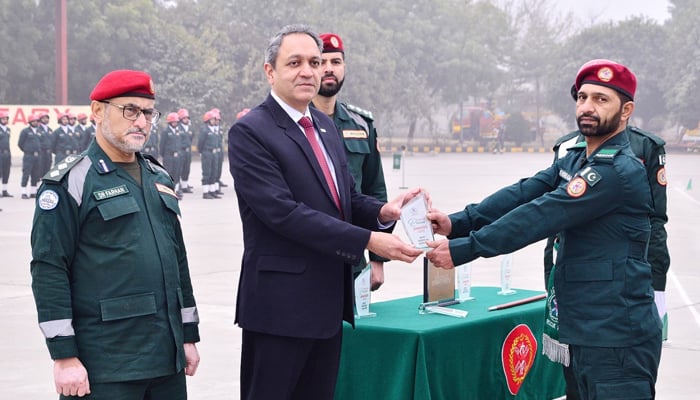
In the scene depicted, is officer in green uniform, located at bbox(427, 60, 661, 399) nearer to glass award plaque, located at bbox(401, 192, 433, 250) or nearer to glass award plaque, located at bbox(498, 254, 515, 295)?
glass award plaque, located at bbox(401, 192, 433, 250)

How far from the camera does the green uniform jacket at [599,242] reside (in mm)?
3490

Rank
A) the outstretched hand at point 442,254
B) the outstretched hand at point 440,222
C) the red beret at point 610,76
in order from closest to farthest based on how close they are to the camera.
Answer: the red beret at point 610,76, the outstretched hand at point 442,254, the outstretched hand at point 440,222

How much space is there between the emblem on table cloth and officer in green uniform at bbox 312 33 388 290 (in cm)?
70

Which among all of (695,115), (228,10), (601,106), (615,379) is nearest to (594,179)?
(601,106)

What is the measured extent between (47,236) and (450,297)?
7.59 ft

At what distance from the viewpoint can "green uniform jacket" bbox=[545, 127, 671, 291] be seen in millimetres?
4688

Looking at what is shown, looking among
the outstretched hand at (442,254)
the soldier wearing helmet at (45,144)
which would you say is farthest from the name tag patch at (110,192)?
the soldier wearing helmet at (45,144)

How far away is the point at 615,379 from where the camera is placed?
3492 mm

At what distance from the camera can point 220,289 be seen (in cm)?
931

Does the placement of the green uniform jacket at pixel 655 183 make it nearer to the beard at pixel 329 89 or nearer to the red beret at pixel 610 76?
the red beret at pixel 610 76

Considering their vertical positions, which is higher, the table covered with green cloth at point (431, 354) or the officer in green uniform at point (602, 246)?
the officer in green uniform at point (602, 246)

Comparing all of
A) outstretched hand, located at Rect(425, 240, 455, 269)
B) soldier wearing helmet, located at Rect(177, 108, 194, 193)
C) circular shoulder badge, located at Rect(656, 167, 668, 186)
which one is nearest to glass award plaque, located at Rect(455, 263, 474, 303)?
circular shoulder badge, located at Rect(656, 167, 668, 186)

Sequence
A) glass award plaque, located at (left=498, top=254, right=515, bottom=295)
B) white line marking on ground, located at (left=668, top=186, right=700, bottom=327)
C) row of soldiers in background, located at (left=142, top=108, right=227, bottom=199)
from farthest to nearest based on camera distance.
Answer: row of soldiers in background, located at (left=142, top=108, right=227, bottom=199) → white line marking on ground, located at (left=668, top=186, right=700, bottom=327) → glass award plaque, located at (left=498, top=254, right=515, bottom=295)

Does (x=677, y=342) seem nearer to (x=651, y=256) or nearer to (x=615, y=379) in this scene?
(x=651, y=256)
